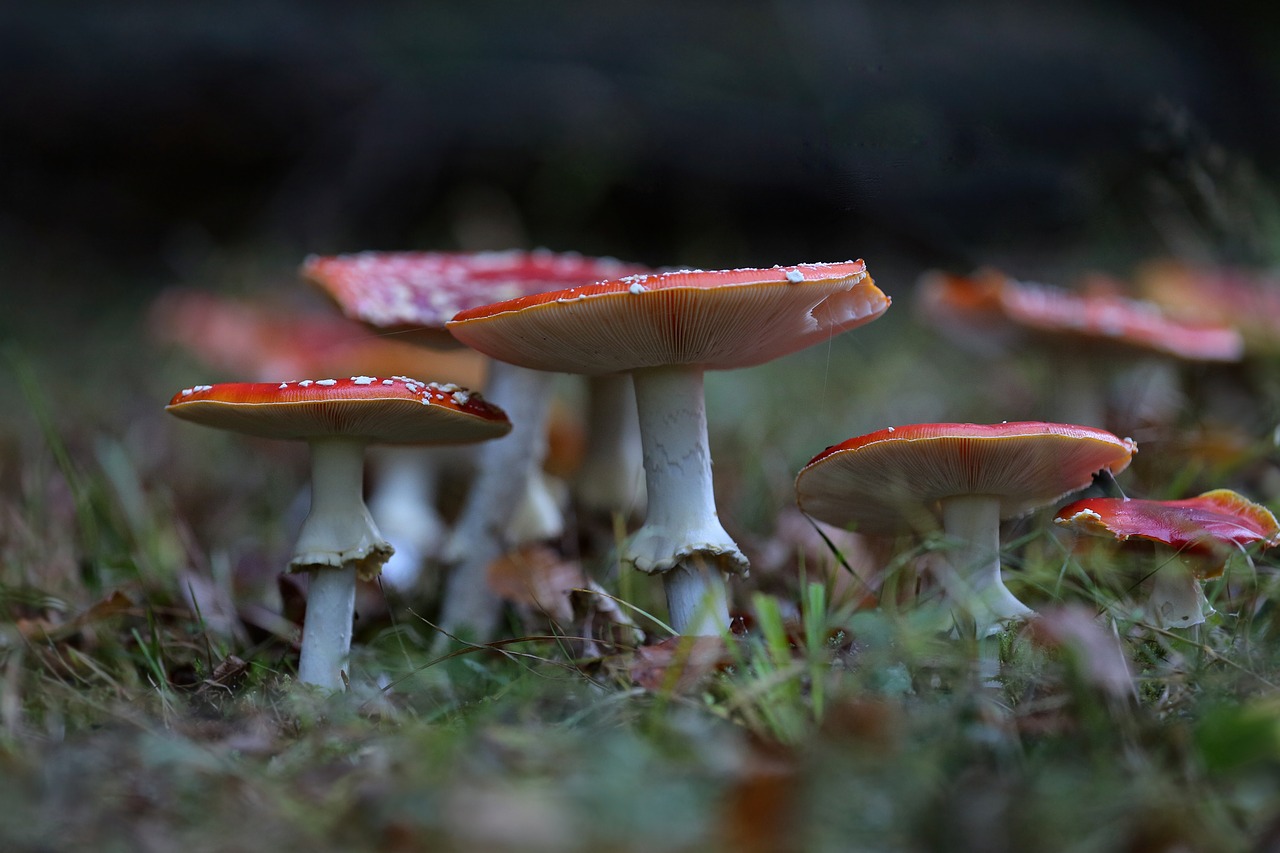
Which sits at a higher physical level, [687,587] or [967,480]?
[967,480]

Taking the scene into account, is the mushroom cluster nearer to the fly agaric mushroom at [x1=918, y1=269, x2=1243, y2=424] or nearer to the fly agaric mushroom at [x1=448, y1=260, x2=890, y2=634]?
the fly agaric mushroom at [x1=448, y1=260, x2=890, y2=634]

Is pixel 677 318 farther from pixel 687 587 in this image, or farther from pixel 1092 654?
pixel 1092 654

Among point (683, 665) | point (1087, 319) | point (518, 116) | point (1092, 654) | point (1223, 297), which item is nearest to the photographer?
point (1092, 654)

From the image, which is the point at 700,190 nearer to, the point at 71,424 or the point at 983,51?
the point at 983,51

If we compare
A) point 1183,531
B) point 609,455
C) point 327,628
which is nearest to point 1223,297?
point 1183,531

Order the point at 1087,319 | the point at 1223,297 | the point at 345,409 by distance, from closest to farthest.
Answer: the point at 345,409
the point at 1087,319
the point at 1223,297

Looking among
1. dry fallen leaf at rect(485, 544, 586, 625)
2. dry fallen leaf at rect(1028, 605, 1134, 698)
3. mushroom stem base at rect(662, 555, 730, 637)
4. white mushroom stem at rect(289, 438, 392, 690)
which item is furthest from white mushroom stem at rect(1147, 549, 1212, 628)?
white mushroom stem at rect(289, 438, 392, 690)

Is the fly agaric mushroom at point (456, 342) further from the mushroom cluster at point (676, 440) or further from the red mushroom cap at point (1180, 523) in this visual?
the red mushroom cap at point (1180, 523)

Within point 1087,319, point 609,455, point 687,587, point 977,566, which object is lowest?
point 687,587
